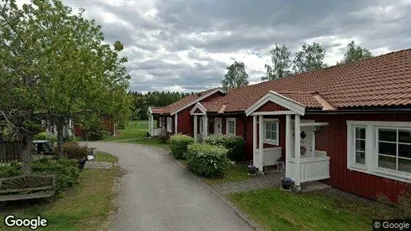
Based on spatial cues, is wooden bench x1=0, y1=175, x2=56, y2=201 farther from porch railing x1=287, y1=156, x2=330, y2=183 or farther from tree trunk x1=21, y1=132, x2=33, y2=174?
porch railing x1=287, y1=156, x2=330, y2=183

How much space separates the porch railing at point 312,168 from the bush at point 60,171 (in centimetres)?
793

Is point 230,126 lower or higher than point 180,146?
higher

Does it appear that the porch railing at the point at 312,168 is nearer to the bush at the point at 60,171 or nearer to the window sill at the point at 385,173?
the window sill at the point at 385,173

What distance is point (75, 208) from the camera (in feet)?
28.9

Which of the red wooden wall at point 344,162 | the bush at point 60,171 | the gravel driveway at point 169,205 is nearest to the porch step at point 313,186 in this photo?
the red wooden wall at point 344,162

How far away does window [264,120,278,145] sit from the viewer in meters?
14.9

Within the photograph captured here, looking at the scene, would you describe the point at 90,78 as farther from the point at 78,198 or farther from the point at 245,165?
the point at 245,165

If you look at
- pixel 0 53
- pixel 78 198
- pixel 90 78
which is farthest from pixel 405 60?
pixel 0 53

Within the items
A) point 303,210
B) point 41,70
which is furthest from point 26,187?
point 303,210

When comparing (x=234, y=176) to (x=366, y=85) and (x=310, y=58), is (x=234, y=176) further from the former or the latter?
(x=310, y=58)

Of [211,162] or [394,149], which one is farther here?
[211,162]

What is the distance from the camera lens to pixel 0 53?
9.51m

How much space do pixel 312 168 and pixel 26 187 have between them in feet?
31.1

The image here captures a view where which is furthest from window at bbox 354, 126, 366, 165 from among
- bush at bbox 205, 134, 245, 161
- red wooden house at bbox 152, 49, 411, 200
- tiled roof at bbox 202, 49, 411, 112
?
bush at bbox 205, 134, 245, 161
